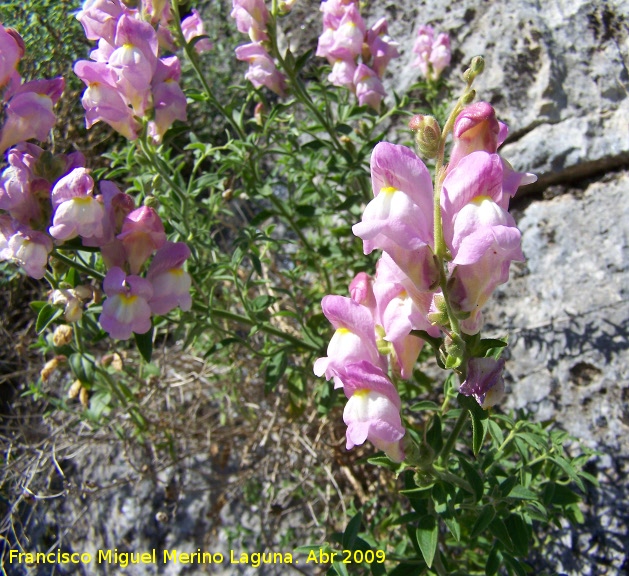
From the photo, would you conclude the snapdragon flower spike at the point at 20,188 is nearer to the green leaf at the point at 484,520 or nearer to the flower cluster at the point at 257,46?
the flower cluster at the point at 257,46

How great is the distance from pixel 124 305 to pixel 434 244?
69cm

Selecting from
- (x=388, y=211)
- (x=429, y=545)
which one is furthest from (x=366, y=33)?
(x=429, y=545)

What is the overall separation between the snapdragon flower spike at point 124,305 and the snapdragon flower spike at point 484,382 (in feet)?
2.33

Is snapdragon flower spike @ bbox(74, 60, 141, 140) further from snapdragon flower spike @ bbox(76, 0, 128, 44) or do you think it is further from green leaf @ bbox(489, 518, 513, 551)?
green leaf @ bbox(489, 518, 513, 551)

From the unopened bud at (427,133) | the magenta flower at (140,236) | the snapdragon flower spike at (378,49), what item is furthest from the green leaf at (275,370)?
the snapdragon flower spike at (378,49)

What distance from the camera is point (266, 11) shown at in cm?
176

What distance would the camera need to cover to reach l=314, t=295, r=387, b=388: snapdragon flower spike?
1.12m

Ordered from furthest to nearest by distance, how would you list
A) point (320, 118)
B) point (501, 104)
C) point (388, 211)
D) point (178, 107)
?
point (501, 104) < point (320, 118) < point (178, 107) < point (388, 211)

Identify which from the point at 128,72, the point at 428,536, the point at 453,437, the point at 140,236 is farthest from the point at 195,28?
the point at 428,536

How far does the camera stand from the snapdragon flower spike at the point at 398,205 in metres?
0.92

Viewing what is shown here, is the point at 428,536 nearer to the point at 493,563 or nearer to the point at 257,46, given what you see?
the point at 493,563

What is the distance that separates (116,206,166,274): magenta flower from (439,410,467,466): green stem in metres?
0.76

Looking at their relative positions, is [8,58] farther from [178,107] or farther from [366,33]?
[366,33]

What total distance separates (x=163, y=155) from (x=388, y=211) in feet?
3.53
